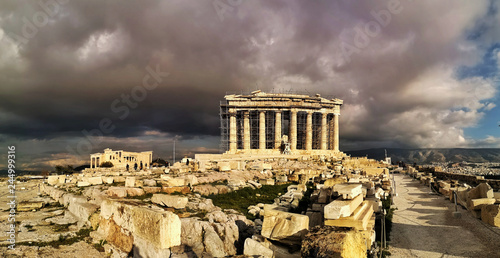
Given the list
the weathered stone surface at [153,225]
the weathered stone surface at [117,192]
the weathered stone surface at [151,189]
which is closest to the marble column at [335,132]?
the weathered stone surface at [151,189]

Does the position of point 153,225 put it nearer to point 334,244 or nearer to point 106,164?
point 334,244

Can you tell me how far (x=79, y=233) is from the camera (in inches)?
291

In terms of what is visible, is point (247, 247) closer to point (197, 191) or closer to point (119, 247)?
point (119, 247)

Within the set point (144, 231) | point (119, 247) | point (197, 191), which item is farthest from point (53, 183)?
point (144, 231)

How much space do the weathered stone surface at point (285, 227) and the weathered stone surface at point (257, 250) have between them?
0.52m

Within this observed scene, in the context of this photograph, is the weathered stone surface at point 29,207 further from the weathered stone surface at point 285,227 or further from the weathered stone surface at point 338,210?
the weathered stone surface at point 338,210

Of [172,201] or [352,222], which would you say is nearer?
[352,222]

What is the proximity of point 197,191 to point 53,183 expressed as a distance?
11.8 meters

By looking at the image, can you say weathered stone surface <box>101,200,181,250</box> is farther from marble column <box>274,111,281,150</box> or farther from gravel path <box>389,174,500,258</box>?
marble column <box>274,111,281,150</box>

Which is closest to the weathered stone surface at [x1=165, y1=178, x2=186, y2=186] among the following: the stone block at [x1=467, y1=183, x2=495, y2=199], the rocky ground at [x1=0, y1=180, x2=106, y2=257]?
the rocky ground at [x1=0, y1=180, x2=106, y2=257]

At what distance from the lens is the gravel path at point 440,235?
7.26m

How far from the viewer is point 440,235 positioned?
28.5 feet

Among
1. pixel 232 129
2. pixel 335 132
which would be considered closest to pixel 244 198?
pixel 232 129

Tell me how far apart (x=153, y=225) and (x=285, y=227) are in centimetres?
308
